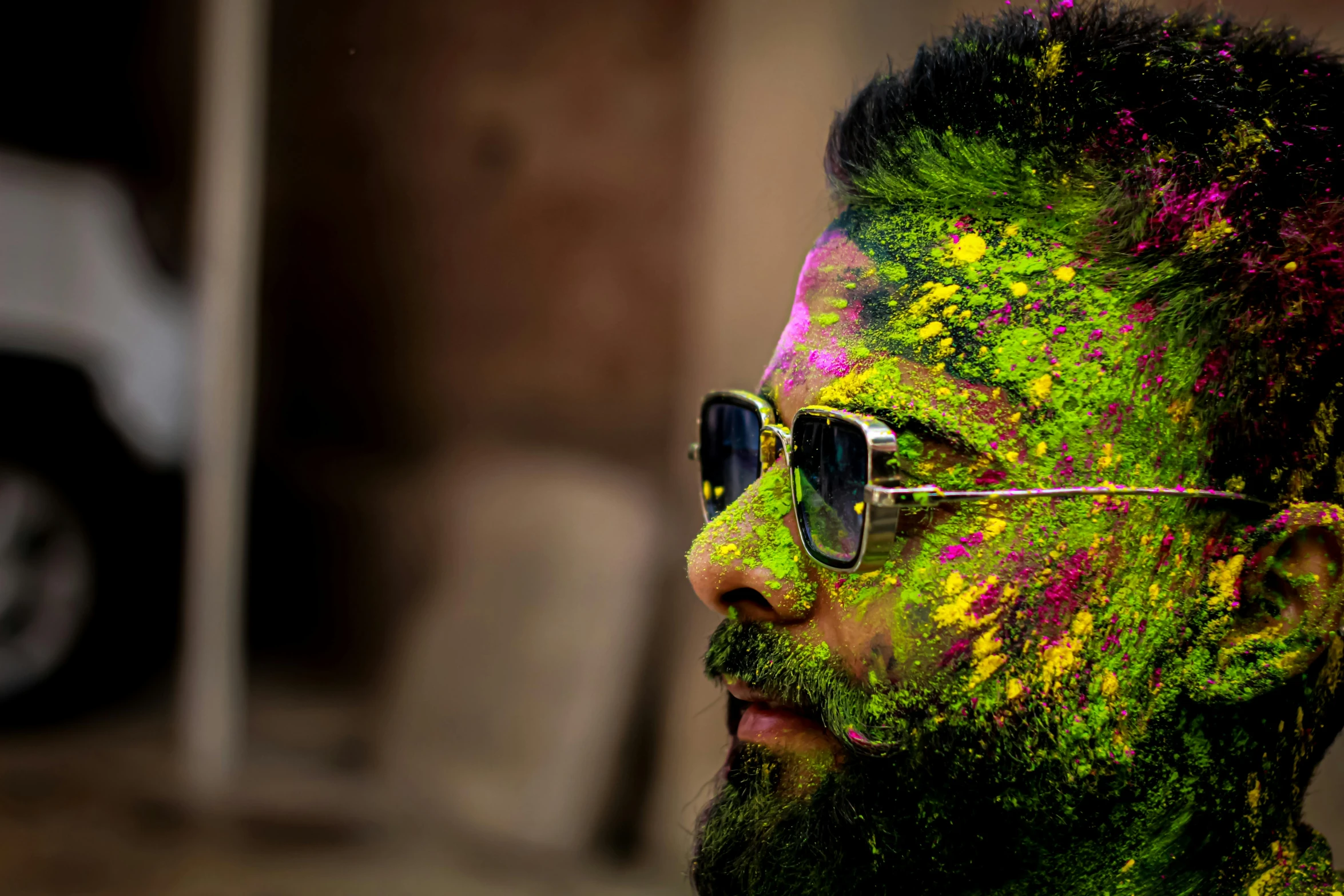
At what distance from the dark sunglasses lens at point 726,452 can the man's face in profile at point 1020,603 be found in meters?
0.31

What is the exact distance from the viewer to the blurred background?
12.0ft

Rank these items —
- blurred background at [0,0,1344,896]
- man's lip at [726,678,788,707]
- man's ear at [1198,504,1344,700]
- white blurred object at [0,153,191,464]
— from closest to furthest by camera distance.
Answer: man's ear at [1198,504,1344,700], man's lip at [726,678,788,707], blurred background at [0,0,1344,896], white blurred object at [0,153,191,464]

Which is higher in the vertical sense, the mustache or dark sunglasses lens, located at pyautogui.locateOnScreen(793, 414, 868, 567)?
dark sunglasses lens, located at pyautogui.locateOnScreen(793, 414, 868, 567)

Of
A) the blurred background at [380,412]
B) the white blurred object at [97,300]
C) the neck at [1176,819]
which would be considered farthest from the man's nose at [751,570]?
the white blurred object at [97,300]

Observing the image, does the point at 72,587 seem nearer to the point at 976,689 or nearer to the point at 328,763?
the point at 328,763

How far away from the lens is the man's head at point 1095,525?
1.41m

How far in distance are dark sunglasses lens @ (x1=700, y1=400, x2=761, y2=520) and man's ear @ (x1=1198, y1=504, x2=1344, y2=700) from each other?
70 centimetres

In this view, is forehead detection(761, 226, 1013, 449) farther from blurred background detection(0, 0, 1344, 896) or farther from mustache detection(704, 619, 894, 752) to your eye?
blurred background detection(0, 0, 1344, 896)

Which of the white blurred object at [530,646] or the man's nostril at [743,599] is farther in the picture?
the white blurred object at [530,646]

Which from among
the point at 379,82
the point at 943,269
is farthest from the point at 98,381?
the point at 943,269

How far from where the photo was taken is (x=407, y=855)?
401 centimetres

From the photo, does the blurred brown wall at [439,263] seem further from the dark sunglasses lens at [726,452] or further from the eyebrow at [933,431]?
the eyebrow at [933,431]

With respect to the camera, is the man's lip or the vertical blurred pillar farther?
the vertical blurred pillar

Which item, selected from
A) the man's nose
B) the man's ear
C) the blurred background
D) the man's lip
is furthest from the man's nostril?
the blurred background
